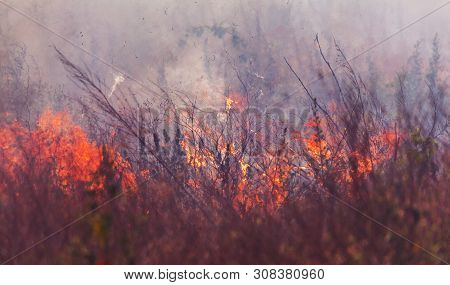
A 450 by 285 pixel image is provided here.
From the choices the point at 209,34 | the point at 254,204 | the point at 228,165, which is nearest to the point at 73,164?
the point at 228,165

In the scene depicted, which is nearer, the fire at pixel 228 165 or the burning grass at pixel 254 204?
the burning grass at pixel 254 204

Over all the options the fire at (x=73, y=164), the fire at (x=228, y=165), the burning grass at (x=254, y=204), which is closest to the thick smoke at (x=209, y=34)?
the fire at (x=228, y=165)

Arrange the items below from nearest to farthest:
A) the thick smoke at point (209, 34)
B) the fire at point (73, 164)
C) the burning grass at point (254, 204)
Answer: the burning grass at point (254, 204), the fire at point (73, 164), the thick smoke at point (209, 34)

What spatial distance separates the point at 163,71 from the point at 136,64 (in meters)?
A: 1.95

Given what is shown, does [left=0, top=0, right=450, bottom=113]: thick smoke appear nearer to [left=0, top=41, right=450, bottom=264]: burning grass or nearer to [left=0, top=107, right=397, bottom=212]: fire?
[left=0, top=107, right=397, bottom=212]: fire

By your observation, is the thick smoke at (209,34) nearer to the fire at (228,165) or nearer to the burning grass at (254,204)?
the fire at (228,165)

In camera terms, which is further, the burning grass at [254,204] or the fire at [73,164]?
the fire at [73,164]

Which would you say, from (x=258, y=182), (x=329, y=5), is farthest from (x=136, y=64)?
(x=258, y=182)

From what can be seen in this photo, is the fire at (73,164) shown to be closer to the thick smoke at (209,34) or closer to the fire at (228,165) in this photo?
the fire at (228,165)

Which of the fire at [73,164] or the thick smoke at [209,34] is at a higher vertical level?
the thick smoke at [209,34]

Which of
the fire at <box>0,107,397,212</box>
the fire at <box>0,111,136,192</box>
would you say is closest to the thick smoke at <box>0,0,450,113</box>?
the fire at <box>0,107,397,212</box>

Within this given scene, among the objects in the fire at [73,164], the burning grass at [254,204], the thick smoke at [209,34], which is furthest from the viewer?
the thick smoke at [209,34]

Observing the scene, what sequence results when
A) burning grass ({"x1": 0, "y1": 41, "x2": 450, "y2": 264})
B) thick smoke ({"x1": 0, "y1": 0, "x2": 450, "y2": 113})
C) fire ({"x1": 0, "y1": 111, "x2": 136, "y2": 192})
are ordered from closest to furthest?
burning grass ({"x1": 0, "y1": 41, "x2": 450, "y2": 264}) → fire ({"x1": 0, "y1": 111, "x2": 136, "y2": 192}) → thick smoke ({"x1": 0, "y1": 0, "x2": 450, "y2": 113})
